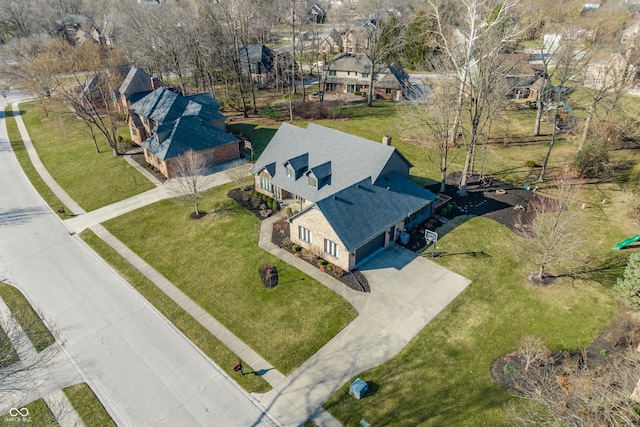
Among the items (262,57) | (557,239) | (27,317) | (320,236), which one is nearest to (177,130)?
(320,236)

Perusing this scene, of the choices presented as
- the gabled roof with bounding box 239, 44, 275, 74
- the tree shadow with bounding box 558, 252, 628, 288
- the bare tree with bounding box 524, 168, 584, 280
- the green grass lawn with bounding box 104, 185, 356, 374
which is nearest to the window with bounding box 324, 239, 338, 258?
the green grass lawn with bounding box 104, 185, 356, 374

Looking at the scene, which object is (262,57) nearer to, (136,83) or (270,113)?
(270,113)

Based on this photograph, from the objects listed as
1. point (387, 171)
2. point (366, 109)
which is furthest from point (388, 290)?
point (366, 109)

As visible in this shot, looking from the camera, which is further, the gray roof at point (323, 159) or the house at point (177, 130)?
the house at point (177, 130)

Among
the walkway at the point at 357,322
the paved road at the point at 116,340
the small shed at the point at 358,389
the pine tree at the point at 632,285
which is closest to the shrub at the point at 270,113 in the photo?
the walkway at the point at 357,322

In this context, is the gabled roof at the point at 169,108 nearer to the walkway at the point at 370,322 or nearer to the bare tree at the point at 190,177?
the bare tree at the point at 190,177

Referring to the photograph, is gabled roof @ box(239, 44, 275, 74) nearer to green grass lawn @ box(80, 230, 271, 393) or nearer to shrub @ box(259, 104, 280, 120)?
shrub @ box(259, 104, 280, 120)
